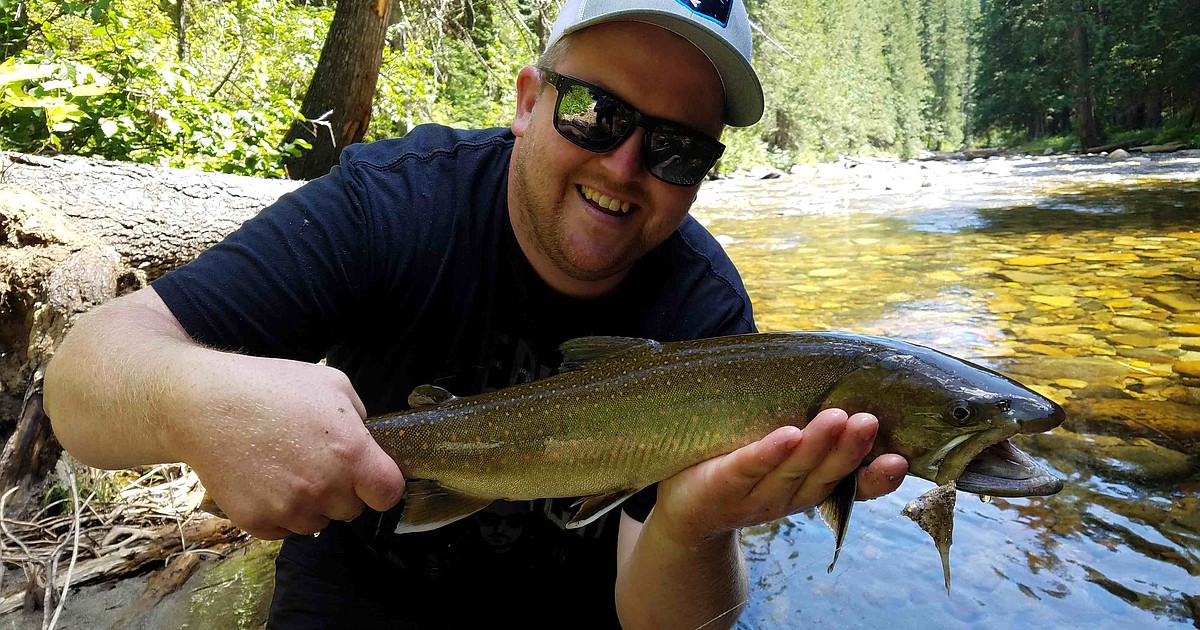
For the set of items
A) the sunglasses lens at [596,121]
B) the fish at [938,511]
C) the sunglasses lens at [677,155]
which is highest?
the sunglasses lens at [596,121]

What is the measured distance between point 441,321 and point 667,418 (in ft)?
2.67

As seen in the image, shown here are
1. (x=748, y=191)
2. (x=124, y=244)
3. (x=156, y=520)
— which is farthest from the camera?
(x=748, y=191)

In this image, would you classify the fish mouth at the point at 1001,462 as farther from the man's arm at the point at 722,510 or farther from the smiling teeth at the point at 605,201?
the smiling teeth at the point at 605,201

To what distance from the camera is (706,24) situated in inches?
86.4

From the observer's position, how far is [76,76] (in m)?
5.21

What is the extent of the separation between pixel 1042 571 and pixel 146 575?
384cm

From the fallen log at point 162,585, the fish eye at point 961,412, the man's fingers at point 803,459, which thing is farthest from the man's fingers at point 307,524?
the fallen log at point 162,585

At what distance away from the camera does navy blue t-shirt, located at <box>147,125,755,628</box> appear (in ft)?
7.27

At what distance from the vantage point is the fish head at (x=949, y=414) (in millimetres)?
1749

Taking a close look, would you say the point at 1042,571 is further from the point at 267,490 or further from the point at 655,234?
the point at 267,490

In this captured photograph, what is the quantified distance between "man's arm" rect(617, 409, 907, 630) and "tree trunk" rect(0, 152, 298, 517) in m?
2.67

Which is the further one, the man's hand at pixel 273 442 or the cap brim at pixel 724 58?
the cap brim at pixel 724 58

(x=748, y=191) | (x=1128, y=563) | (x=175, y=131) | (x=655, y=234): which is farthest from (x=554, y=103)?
(x=748, y=191)

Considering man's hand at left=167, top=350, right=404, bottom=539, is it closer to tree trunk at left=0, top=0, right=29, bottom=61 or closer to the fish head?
the fish head
